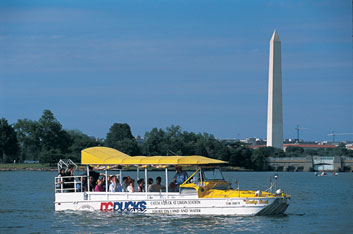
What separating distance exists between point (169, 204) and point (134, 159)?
2837mm

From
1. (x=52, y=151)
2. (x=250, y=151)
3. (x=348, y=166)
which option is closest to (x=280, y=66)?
(x=250, y=151)

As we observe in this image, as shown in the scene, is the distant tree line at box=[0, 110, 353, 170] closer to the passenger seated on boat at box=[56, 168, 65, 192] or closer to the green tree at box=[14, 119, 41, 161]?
the green tree at box=[14, 119, 41, 161]

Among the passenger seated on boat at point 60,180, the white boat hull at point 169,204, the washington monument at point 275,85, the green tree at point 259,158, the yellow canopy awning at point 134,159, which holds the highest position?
the washington monument at point 275,85

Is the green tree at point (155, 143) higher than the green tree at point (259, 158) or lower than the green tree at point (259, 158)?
higher

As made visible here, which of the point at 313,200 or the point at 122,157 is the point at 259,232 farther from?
the point at 313,200

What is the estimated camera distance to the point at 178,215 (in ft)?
105

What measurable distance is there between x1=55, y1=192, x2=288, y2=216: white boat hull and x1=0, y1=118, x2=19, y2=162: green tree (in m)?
104

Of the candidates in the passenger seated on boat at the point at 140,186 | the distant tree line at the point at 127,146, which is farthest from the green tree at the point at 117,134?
the passenger seated on boat at the point at 140,186

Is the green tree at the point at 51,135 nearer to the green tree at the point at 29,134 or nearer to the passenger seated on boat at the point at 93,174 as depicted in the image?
the green tree at the point at 29,134

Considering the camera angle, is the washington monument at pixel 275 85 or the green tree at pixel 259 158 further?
the green tree at pixel 259 158

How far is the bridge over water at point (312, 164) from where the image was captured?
6225 inches

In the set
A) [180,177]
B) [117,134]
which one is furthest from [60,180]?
[117,134]

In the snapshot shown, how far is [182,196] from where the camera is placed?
3225cm

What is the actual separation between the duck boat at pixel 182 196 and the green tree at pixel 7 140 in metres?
104
